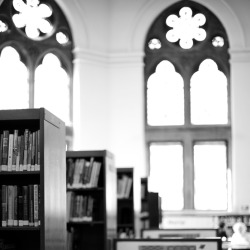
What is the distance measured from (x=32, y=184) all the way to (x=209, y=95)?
33.3 ft

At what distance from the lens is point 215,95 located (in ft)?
47.0

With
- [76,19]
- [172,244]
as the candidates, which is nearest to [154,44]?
[76,19]

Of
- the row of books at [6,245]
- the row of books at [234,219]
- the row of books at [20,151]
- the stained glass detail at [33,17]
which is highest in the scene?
the stained glass detail at [33,17]

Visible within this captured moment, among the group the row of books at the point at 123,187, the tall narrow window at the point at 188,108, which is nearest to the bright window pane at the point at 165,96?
the tall narrow window at the point at 188,108

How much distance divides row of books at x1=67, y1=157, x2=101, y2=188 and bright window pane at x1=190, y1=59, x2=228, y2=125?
24.5 feet

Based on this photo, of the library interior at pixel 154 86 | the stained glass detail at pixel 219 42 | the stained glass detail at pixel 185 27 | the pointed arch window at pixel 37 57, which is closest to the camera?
the pointed arch window at pixel 37 57

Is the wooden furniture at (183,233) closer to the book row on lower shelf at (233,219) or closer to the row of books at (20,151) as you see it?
the row of books at (20,151)

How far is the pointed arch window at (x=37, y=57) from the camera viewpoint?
1327 centimetres

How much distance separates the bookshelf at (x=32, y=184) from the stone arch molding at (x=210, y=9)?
954 cm

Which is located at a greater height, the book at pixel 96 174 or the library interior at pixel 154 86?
the library interior at pixel 154 86

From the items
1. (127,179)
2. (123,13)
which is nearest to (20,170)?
(127,179)

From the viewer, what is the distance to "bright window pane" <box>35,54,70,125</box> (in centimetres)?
1355

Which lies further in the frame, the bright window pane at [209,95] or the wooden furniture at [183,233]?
the bright window pane at [209,95]

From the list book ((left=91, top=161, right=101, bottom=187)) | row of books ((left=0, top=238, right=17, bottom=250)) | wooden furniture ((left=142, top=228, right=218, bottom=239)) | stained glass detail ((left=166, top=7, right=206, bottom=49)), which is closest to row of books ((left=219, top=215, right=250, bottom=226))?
stained glass detail ((left=166, top=7, right=206, bottom=49))
